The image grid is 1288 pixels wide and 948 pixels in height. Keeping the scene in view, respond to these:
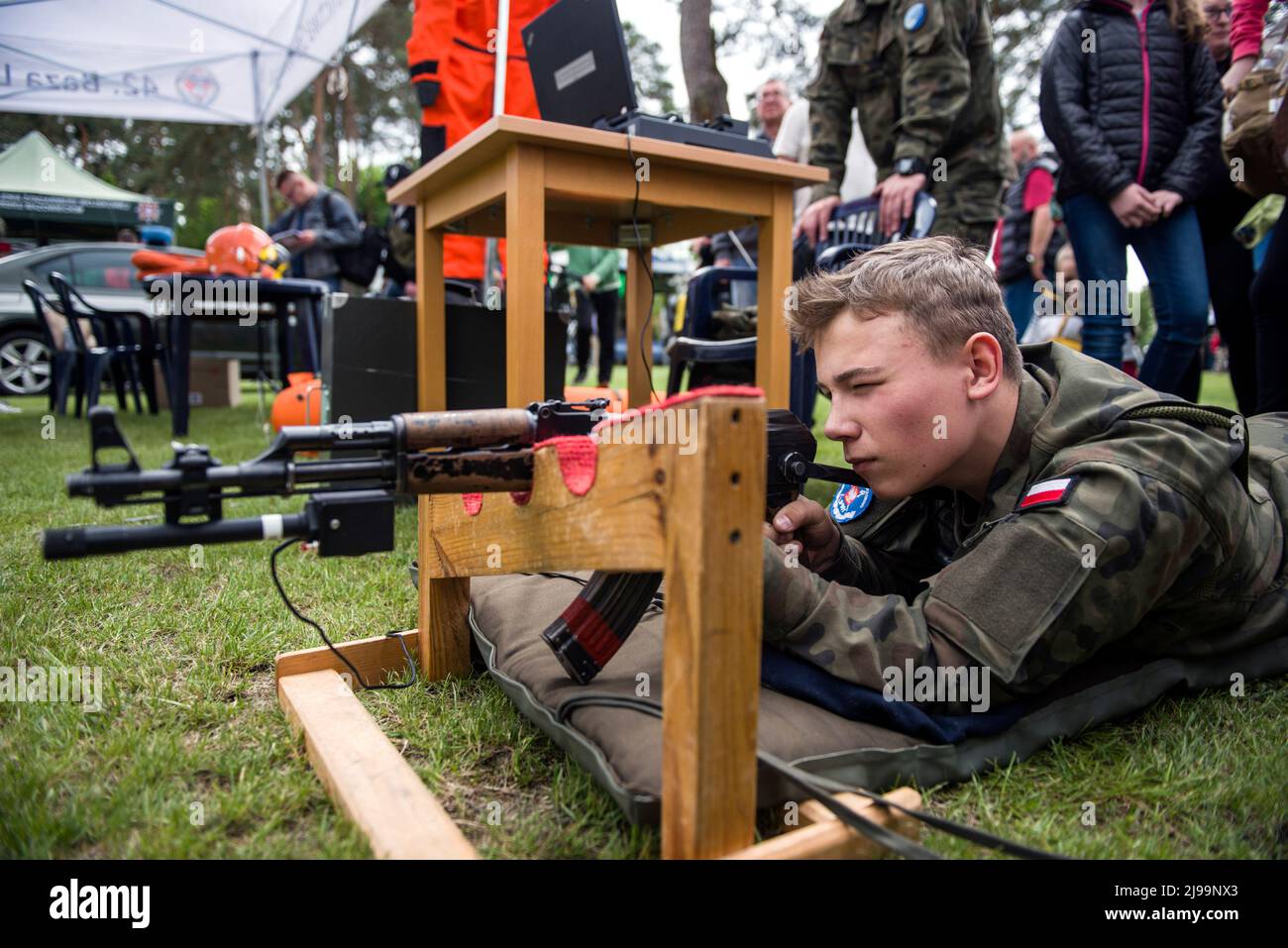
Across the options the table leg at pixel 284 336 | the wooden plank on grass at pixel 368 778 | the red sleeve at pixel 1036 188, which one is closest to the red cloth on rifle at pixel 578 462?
the wooden plank on grass at pixel 368 778

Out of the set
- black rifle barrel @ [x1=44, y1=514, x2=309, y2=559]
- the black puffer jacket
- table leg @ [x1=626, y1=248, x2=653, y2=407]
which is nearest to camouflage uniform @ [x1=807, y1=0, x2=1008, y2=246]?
the black puffer jacket

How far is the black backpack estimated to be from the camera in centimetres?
755

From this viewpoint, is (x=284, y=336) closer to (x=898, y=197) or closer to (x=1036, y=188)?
(x=898, y=197)

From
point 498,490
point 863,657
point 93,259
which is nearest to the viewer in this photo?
point 498,490

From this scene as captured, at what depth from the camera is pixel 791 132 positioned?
208 inches

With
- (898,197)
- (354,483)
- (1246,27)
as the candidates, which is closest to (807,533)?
(354,483)

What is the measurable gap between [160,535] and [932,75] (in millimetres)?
3285

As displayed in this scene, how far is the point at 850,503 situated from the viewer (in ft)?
7.01

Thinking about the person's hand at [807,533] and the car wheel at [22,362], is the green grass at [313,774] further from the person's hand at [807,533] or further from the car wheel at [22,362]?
the car wheel at [22,362]

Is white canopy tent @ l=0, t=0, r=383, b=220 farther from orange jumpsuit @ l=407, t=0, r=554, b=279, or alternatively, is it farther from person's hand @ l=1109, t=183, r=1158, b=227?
person's hand @ l=1109, t=183, r=1158, b=227

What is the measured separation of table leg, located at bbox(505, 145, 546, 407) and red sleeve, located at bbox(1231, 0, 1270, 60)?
2.58 m
